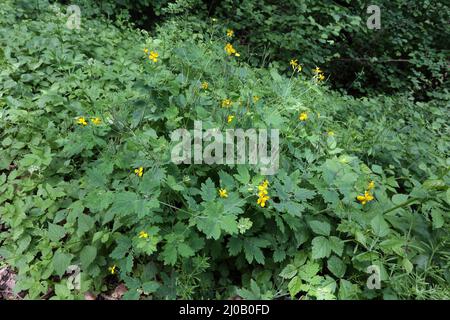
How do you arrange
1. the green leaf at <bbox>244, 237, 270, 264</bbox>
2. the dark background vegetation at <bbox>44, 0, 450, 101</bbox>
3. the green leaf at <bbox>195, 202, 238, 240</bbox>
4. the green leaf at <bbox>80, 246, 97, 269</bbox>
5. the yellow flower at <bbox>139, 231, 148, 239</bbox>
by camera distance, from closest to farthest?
the green leaf at <bbox>195, 202, 238, 240</bbox> → the yellow flower at <bbox>139, 231, 148, 239</bbox> → the green leaf at <bbox>244, 237, 270, 264</bbox> → the green leaf at <bbox>80, 246, 97, 269</bbox> → the dark background vegetation at <bbox>44, 0, 450, 101</bbox>

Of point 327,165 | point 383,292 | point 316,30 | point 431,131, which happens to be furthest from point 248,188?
point 316,30

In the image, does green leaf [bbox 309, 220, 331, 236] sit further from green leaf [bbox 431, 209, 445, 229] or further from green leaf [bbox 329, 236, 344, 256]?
green leaf [bbox 431, 209, 445, 229]

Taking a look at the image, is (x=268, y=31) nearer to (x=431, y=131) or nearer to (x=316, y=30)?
(x=316, y=30)

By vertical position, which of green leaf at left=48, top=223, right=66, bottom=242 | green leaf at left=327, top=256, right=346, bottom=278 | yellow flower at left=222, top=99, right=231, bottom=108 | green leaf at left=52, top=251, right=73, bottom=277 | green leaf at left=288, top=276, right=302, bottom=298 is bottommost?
green leaf at left=52, top=251, right=73, bottom=277

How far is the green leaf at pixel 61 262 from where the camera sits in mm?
2041

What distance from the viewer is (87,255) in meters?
2.07

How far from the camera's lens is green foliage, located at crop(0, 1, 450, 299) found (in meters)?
1.90

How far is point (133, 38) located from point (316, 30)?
2.52 m

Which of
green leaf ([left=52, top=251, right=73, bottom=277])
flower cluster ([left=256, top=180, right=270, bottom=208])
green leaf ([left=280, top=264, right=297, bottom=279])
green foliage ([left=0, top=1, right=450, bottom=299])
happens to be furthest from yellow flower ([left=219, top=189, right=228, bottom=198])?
green leaf ([left=52, top=251, right=73, bottom=277])

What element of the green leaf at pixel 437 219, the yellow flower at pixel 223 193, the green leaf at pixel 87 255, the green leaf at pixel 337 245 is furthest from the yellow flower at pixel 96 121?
the green leaf at pixel 437 219

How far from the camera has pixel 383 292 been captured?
1836 mm

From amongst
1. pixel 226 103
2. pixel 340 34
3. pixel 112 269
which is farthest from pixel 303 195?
pixel 340 34

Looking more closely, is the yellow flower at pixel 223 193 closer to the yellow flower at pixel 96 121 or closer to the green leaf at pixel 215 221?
the green leaf at pixel 215 221
